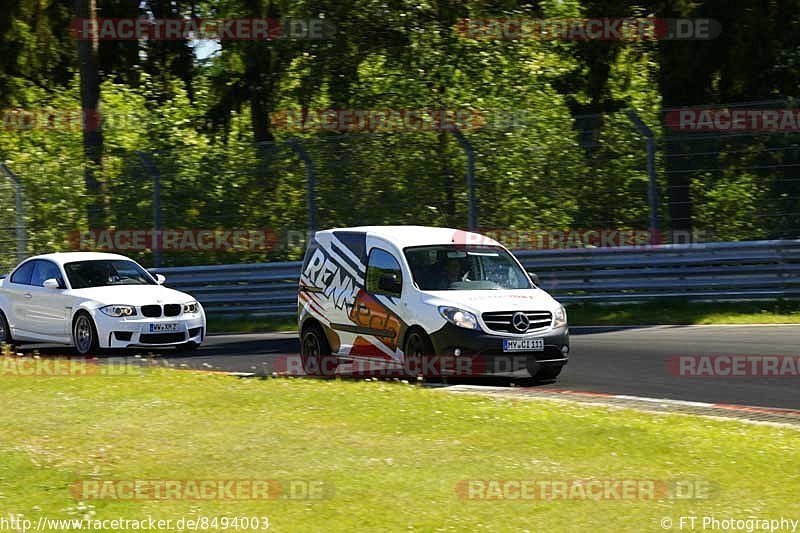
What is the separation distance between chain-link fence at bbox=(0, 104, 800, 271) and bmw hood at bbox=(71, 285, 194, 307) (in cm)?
654

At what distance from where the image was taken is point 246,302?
78.7ft

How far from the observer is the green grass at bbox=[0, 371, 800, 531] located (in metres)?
7.47

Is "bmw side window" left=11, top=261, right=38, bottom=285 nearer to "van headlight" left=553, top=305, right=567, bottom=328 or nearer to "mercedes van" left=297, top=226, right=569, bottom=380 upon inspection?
"mercedes van" left=297, top=226, right=569, bottom=380

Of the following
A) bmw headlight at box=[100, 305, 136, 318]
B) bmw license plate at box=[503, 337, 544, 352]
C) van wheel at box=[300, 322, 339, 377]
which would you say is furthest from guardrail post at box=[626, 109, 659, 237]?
bmw headlight at box=[100, 305, 136, 318]

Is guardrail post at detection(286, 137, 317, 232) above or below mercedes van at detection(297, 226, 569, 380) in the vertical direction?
above

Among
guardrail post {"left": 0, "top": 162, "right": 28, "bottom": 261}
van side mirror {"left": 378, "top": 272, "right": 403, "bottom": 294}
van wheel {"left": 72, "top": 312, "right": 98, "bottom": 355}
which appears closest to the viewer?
van side mirror {"left": 378, "top": 272, "right": 403, "bottom": 294}

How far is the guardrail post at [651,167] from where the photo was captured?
21203 millimetres

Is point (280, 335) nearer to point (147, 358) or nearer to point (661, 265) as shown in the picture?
point (147, 358)

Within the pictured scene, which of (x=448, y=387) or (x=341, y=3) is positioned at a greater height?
(x=341, y=3)

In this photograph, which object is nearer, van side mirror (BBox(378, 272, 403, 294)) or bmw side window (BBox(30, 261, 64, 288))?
van side mirror (BBox(378, 272, 403, 294))

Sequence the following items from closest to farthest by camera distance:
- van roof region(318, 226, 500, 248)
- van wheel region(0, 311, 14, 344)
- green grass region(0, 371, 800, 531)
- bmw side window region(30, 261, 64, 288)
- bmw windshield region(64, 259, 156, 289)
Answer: green grass region(0, 371, 800, 531) → van roof region(318, 226, 500, 248) → bmw windshield region(64, 259, 156, 289) → bmw side window region(30, 261, 64, 288) → van wheel region(0, 311, 14, 344)

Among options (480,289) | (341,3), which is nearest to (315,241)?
(480,289)

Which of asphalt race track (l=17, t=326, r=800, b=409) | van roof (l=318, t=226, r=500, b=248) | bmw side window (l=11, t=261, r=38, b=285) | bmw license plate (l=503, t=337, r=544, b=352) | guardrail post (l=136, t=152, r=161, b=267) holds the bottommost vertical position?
asphalt race track (l=17, t=326, r=800, b=409)

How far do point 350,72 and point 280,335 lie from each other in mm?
10027
